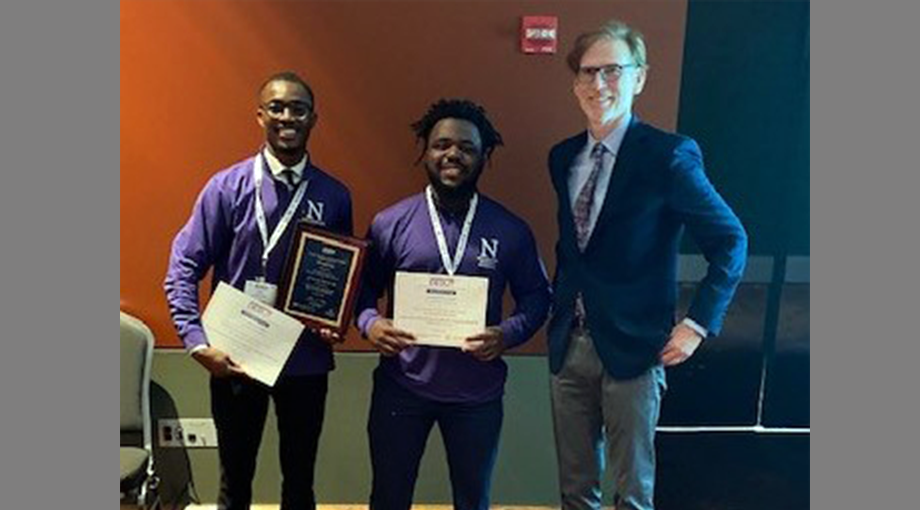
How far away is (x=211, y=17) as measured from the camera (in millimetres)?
3139

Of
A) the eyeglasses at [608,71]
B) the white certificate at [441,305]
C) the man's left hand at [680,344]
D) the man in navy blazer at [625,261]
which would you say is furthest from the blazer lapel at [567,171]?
the man's left hand at [680,344]

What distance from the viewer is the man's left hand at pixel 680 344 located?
2453mm

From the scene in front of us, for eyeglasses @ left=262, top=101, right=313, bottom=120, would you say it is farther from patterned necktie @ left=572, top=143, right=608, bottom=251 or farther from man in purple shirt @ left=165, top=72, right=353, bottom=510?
patterned necktie @ left=572, top=143, right=608, bottom=251

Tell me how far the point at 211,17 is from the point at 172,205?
771mm

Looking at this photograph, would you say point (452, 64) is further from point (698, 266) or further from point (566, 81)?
point (698, 266)

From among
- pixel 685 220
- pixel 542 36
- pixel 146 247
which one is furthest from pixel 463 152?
pixel 146 247

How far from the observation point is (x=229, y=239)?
2.63m

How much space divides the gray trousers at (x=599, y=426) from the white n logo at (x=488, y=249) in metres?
0.36

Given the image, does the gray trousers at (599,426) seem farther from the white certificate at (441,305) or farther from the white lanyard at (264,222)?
the white lanyard at (264,222)

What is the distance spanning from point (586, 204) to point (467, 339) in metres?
0.56

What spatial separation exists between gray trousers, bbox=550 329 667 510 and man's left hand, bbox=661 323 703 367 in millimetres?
52

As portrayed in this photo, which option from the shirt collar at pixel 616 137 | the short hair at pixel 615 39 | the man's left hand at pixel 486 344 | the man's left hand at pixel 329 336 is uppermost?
the short hair at pixel 615 39

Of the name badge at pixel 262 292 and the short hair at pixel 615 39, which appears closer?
the short hair at pixel 615 39

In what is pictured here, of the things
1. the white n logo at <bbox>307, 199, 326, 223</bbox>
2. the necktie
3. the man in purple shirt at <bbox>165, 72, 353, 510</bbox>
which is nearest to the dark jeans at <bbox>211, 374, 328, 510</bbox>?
the man in purple shirt at <bbox>165, 72, 353, 510</bbox>
